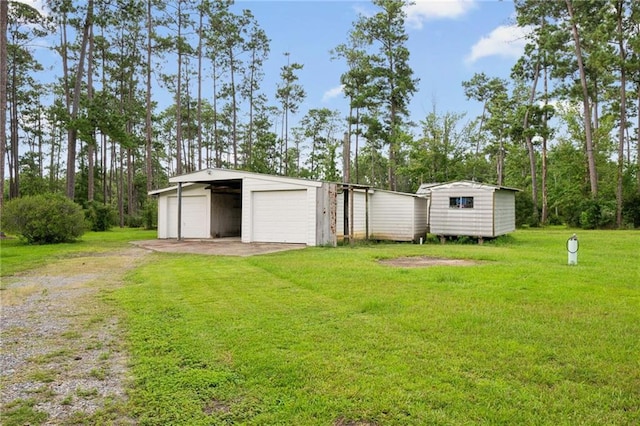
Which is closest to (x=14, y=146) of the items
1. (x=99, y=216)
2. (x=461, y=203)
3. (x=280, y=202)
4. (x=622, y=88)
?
(x=99, y=216)

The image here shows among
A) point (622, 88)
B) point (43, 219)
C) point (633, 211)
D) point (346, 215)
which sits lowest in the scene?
point (43, 219)

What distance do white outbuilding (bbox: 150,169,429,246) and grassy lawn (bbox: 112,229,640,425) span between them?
6.86 meters

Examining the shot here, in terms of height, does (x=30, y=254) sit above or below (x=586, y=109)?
below

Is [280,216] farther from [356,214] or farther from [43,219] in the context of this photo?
[43,219]

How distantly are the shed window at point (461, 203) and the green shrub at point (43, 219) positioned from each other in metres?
13.1

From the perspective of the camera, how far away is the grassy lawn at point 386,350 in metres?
2.50

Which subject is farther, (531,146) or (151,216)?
(531,146)

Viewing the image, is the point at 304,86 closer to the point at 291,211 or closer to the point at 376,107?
the point at 376,107

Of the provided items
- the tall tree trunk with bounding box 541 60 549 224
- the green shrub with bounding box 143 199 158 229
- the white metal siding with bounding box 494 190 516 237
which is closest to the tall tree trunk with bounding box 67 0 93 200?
the green shrub with bounding box 143 199 158 229

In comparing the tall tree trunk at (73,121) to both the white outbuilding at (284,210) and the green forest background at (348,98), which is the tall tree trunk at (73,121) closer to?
the green forest background at (348,98)

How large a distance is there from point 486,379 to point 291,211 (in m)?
11.3

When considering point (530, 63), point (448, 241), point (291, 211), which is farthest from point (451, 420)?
point (530, 63)

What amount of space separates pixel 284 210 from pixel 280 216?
262 mm

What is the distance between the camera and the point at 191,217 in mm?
17234
